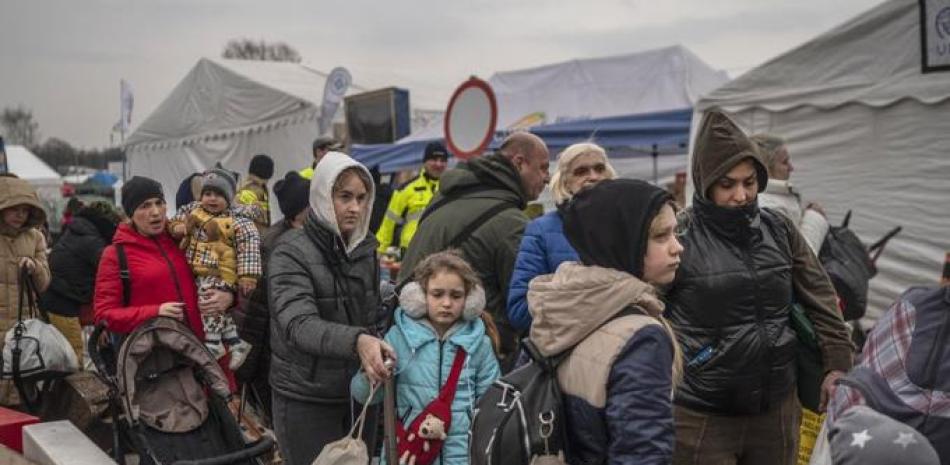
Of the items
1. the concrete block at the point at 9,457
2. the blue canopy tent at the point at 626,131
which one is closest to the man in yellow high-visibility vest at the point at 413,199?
the blue canopy tent at the point at 626,131

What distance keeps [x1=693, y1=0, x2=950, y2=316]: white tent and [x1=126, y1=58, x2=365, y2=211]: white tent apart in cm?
970

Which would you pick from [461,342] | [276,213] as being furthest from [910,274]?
[276,213]

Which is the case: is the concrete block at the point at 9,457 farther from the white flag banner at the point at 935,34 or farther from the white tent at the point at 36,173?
the white tent at the point at 36,173

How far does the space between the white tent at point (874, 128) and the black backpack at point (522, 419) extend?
22.2ft

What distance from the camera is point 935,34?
23.9ft

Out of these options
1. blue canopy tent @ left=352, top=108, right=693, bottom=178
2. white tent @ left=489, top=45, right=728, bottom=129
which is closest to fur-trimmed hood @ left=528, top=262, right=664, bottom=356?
blue canopy tent @ left=352, top=108, right=693, bottom=178

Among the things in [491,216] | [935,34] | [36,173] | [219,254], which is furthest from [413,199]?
[36,173]

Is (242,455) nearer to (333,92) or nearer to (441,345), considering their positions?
(441,345)

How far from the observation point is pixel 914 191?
25.4ft

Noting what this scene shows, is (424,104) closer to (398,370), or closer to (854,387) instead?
(398,370)

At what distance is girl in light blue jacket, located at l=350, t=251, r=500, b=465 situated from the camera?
3229 mm

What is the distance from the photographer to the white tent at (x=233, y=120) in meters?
16.2

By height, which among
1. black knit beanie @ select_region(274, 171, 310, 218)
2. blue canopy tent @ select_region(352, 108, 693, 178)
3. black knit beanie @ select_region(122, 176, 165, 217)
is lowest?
black knit beanie @ select_region(274, 171, 310, 218)

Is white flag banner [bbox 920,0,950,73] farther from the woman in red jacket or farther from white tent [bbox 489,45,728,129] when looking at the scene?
the woman in red jacket
